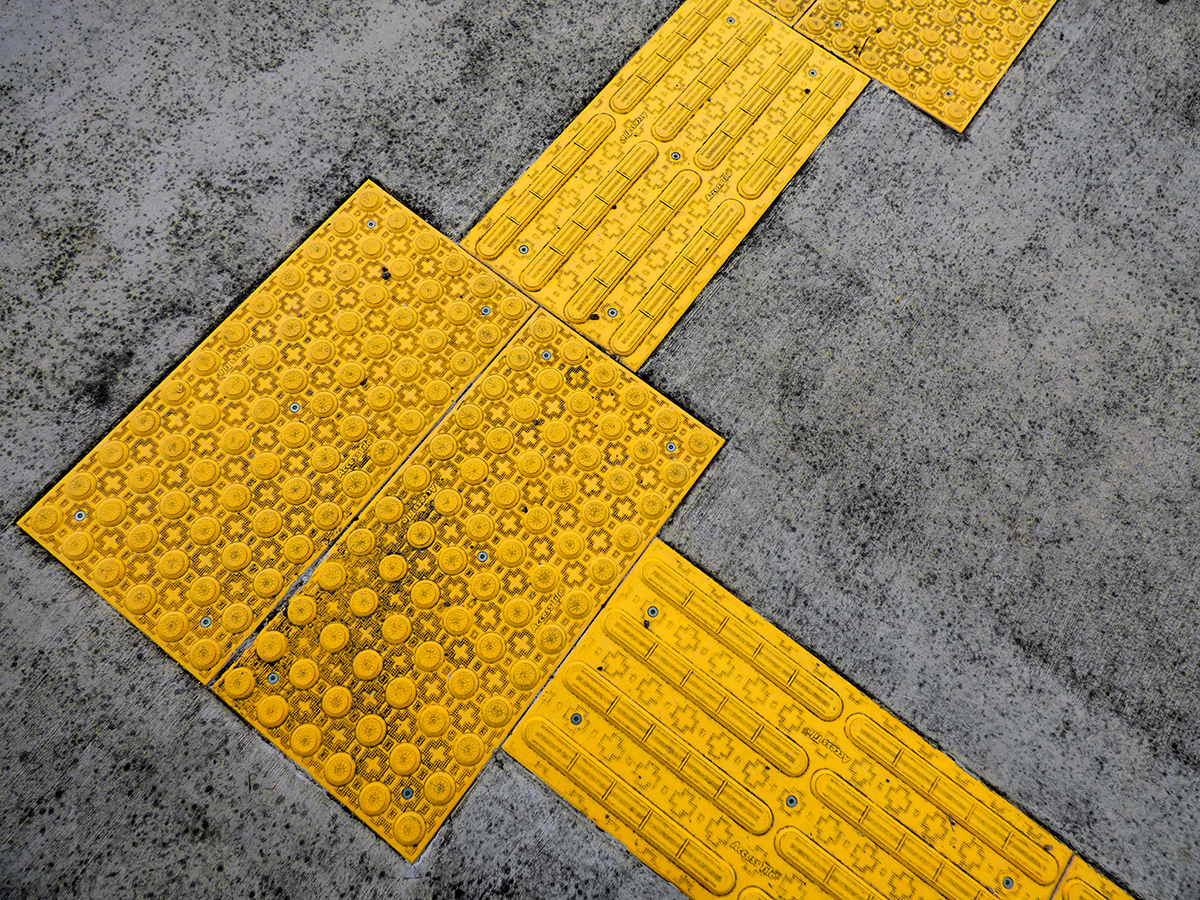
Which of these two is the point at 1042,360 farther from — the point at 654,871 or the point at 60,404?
the point at 60,404

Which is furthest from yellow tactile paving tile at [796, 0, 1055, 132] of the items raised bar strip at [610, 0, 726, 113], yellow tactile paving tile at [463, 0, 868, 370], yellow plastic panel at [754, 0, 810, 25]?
raised bar strip at [610, 0, 726, 113]

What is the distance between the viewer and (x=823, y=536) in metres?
2.98

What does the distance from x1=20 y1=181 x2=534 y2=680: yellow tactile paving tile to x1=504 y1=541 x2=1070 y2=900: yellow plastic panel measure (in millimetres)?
1176

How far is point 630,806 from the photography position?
267 centimetres

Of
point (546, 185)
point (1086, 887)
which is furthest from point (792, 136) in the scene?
point (1086, 887)

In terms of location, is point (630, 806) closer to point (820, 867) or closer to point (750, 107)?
point (820, 867)

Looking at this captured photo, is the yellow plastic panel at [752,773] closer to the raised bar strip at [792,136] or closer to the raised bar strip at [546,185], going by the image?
the raised bar strip at [546,185]

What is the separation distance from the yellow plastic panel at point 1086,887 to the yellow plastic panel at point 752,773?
44 millimetres

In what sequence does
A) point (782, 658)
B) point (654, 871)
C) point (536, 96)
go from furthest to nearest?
point (536, 96), point (782, 658), point (654, 871)

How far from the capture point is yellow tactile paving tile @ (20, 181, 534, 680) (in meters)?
2.83

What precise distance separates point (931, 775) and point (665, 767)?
1.00 metres

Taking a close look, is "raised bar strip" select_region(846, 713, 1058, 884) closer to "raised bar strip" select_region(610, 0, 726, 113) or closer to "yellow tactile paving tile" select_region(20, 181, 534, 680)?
"yellow tactile paving tile" select_region(20, 181, 534, 680)

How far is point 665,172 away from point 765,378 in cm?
111

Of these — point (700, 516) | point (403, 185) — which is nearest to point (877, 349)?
point (700, 516)
